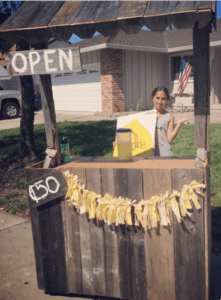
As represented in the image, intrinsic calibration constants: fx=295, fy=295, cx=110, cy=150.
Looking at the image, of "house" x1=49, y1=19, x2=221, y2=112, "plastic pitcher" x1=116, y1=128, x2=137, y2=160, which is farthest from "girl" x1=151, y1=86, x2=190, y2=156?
"house" x1=49, y1=19, x2=221, y2=112

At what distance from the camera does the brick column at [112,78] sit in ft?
44.4

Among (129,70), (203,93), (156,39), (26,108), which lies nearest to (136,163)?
(203,93)

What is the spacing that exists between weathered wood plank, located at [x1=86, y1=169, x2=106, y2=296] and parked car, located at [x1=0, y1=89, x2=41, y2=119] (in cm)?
1256

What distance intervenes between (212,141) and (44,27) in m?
5.68

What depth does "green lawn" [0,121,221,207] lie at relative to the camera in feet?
19.6

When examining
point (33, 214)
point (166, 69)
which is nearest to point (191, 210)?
point (33, 214)

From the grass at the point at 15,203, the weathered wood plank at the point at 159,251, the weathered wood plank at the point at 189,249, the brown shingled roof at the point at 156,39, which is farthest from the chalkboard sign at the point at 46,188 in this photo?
the brown shingled roof at the point at 156,39

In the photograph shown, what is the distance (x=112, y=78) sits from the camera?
44.3 ft

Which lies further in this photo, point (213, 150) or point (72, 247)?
point (213, 150)

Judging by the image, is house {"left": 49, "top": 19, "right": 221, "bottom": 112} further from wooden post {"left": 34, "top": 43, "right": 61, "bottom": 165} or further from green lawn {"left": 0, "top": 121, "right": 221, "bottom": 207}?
wooden post {"left": 34, "top": 43, "right": 61, "bottom": 165}

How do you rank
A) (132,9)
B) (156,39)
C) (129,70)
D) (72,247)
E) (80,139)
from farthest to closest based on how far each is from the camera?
1. (156,39)
2. (129,70)
3. (80,139)
4. (72,247)
5. (132,9)

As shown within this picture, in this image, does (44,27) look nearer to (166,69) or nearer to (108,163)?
(108,163)

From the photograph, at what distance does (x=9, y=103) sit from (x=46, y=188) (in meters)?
12.5

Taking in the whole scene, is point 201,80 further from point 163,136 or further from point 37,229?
point 37,229
